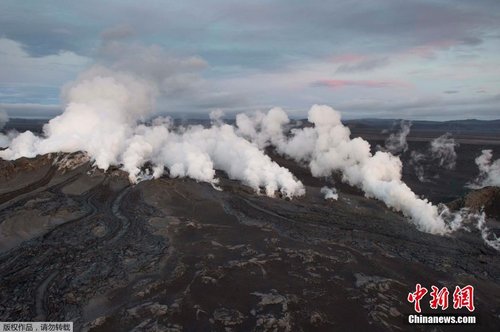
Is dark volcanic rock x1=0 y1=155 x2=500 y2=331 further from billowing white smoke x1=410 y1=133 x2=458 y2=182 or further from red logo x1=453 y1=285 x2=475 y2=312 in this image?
billowing white smoke x1=410 y1=133 x2=458 y2=182

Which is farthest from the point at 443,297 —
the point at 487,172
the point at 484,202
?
the point at 487,172

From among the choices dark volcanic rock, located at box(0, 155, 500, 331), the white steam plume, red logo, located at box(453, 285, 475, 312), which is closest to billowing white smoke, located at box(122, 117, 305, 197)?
dark volcanic rock, located at box(0, 155, 500, 331)

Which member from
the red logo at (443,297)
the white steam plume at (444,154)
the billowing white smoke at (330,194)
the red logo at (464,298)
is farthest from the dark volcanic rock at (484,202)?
the white steam plume at (444,154)

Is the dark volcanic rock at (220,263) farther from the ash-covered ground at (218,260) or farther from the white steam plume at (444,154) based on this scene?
the white steam plume at (444,154)

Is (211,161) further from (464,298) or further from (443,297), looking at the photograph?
(464,298)

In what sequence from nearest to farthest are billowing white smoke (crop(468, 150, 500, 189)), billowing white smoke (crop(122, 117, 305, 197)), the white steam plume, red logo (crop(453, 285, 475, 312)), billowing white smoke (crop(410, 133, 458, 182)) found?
red logo (crop(453, 285, 475, 312)), billowing white smoke (crop(122, 117, 305, 197)), billowing white smoke (crop(468, 150, 500, 189)), billowing white smoke (crop(410, 133, 458, 182)), the white steam plume

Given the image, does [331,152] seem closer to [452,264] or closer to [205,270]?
[452,264]

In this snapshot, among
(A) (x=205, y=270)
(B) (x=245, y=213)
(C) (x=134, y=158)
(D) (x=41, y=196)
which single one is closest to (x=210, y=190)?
(B) (x=245, y=213)
